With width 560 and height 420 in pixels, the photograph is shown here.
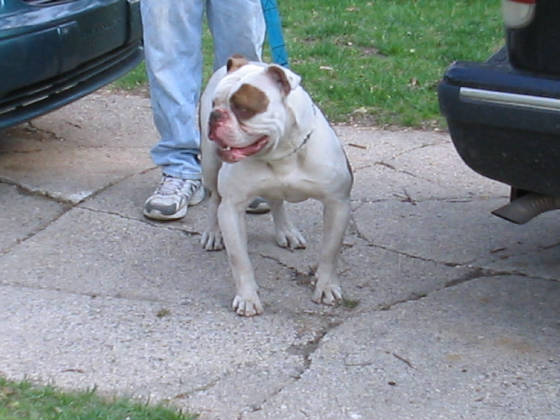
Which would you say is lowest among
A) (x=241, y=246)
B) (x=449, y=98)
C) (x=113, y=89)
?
(x=113, y=89)

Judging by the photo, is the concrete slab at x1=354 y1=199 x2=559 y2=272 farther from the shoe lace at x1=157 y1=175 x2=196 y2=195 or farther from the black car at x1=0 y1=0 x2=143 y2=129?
the black car at x1=0 y1=0 x2=143 y2=129

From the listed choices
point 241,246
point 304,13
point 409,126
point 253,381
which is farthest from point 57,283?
point 304,13

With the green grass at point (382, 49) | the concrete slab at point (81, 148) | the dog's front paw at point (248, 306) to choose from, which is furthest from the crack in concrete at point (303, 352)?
the green grass at point (382, 49)

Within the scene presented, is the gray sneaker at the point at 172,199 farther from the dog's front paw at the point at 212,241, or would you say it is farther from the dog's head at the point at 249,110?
the dog's head at the point at 249,110

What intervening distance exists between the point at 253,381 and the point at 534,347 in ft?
3.11

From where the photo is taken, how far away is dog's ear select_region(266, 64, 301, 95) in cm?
343

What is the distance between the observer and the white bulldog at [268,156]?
11.3 feet

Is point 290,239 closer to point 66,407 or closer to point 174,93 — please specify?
point 174,93

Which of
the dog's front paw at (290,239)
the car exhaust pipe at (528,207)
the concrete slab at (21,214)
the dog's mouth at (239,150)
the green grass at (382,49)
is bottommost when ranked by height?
the green grass at (382,49)

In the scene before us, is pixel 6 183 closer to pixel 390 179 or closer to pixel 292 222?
pixel 292 222

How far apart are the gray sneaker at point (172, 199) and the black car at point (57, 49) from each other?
72 cm

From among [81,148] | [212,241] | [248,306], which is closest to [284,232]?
[212,241]

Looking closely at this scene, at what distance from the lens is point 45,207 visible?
4906 millimetres

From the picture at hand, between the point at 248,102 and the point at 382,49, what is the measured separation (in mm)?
4257
